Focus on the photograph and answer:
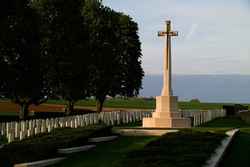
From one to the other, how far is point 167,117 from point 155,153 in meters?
16.5

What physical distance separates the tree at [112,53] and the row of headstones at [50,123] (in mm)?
4976

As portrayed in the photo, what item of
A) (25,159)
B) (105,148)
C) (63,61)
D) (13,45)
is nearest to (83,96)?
(63,61)

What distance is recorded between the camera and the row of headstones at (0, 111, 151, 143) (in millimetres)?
22094

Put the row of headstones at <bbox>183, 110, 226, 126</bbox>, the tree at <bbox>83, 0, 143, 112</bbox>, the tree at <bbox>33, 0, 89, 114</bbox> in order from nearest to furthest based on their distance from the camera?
1. the row of headstones at <bbox>183, 110, 226, 126</bbox>
2. the tree at <bbox>33, 0, 89, 114</bbox>
3. the tree at <bbox>83, 0, 143, 112</bbox>

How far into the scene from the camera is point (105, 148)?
17906 millimetres

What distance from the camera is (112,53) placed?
43.7 meters

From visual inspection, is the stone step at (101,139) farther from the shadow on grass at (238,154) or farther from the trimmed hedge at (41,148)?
the shadow on grass at (238,154)

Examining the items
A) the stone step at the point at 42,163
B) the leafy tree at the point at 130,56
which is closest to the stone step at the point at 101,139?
the stone step at the point at 42,163

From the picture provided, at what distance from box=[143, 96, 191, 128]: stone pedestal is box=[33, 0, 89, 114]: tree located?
8.21m

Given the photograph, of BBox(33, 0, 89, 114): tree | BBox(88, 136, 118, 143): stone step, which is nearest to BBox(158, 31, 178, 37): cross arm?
BBox(33, 0, 89, 114): tree

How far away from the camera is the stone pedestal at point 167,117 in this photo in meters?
29.7

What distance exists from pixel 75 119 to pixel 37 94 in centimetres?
531

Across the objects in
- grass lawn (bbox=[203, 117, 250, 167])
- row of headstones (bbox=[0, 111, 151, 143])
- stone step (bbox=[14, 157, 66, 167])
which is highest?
row of headstones (bbox=[0, 111, 151, 143])

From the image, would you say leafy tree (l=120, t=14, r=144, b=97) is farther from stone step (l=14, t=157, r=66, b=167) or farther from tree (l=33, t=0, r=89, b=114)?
stone step (l=14, t=157, r=66, b=167)
